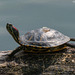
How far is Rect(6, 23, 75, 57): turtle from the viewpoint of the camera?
536 centimetres

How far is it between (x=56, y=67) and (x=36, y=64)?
0.59 metres

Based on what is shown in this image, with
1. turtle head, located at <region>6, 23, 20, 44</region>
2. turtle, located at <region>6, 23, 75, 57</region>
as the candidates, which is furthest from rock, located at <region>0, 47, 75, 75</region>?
turtle head, located at <region>6, 23, 20, 44</region>

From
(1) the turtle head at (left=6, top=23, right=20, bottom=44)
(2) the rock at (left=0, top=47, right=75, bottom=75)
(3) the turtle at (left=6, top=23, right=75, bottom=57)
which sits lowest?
(2) the rock at (left=0, top=47, right=75, bottom=75)

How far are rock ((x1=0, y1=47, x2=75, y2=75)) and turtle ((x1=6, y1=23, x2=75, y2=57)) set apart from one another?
204 mm

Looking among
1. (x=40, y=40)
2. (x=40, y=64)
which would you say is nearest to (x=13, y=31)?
(x=40, y=40)

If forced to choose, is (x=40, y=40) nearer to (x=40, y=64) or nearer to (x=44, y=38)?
(x=44, y=38)

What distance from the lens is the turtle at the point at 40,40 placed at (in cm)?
536

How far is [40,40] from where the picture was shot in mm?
5426

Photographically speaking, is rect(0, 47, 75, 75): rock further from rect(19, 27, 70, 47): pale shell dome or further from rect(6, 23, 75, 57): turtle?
rect(19, 27, 70, 47): pale shell dome

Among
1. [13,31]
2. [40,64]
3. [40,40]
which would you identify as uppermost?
[13,31]

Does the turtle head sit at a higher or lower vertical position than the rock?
higher

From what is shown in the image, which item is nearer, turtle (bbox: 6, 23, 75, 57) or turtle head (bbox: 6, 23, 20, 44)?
turtle (bbox: 6, 23, 75, 57)

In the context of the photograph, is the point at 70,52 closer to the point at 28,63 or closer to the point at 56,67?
the point at 56,67

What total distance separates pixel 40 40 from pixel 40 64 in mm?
716
